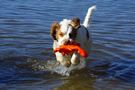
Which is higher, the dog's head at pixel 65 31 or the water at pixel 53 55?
the dog's head at pixel 65 31

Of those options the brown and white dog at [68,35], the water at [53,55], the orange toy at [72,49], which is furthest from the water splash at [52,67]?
the orange toy at [72,49]

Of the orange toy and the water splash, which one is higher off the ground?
the orange toy

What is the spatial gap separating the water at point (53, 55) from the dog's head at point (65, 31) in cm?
101

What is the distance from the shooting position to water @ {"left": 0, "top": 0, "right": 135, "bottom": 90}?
19.2 ft

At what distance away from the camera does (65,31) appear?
17.3 feet

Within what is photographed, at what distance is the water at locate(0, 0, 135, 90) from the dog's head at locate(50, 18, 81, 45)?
3.32ft

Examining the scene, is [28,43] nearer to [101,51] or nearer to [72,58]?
[101,51]

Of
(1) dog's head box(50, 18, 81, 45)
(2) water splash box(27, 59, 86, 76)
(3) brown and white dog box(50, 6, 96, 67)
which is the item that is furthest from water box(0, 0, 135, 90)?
(1) dog's head box(50, 18, 81, 45)

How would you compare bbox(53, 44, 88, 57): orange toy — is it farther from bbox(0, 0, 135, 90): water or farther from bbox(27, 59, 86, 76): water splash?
bbox(27, 59, 86, 76): water splash

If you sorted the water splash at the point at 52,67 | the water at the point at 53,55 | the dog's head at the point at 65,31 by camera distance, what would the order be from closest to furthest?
the dog's head at the point at 65,31
the water at the point at 53,55
the water splash at the point at 52,67

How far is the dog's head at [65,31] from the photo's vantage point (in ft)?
17.2

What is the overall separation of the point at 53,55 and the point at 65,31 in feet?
8.39

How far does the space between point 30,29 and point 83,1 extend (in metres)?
6.89

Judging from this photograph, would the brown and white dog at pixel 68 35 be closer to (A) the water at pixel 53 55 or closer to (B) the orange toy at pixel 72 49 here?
(B) the orange toy at pixel 72 49
